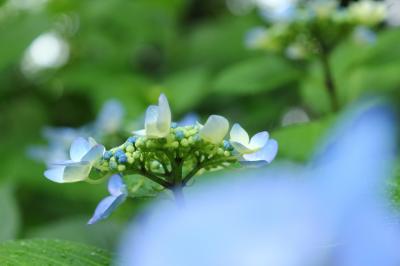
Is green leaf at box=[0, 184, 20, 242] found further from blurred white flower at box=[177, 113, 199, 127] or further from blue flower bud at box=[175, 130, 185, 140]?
blue flower bud at box=[175, 130, 185, 140]

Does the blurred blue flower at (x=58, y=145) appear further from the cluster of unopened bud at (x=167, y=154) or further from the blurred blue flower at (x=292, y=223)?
the blurred blue flower at (x=292, y=223)

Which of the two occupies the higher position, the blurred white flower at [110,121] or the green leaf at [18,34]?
the green leaf at [18,34]

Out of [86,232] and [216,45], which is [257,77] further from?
[216,45]

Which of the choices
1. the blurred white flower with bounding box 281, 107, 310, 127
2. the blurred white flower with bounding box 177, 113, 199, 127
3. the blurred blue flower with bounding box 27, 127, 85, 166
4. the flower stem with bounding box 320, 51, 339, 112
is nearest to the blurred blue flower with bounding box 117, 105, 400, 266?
the blurred white flower with bounding box 177, 113, 199, 127

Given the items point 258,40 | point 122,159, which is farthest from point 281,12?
point 122,159

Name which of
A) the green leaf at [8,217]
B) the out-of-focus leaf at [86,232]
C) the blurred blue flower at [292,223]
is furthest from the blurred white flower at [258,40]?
the blurred blue flower at [292,223]

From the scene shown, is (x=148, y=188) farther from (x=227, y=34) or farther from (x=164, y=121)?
(x=227, y=34)

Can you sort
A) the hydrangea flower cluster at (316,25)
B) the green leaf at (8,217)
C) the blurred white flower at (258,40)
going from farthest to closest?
the blurred white flower at (258,40) → the hydrangea flower cluster at (316,25) → the green leaf at (8,217)
